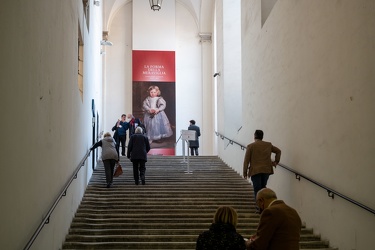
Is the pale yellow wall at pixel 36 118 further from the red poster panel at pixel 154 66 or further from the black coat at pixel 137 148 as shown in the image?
the red poster panel at pixel 154 66

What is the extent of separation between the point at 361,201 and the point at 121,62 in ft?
54.0

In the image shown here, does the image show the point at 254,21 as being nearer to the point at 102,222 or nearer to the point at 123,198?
the point at 123,198

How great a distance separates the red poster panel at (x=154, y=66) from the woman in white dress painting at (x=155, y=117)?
48cm

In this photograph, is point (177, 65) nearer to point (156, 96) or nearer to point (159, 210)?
point (156, 96)

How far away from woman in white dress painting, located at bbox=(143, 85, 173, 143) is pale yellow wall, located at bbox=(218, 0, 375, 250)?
33.9ft

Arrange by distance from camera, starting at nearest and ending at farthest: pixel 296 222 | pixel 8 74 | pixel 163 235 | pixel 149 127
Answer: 1. pixel 8 74
2. pixel 296 222
3. pixel 163 235
4. pixel 149 127

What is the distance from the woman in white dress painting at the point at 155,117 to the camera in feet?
68.1

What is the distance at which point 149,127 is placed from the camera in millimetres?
20688

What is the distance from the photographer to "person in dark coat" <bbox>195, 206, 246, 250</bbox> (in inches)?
147

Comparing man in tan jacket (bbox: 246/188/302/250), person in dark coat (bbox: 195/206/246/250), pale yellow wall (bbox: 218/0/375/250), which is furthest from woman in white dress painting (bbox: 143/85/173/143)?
person in dark coat (bbox: 195/206/246/250)

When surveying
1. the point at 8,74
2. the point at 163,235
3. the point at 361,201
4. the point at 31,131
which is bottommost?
the point at 163,235

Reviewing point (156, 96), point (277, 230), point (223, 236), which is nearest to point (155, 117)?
point (156, 96)


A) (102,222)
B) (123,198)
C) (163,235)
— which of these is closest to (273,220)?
(163,235)

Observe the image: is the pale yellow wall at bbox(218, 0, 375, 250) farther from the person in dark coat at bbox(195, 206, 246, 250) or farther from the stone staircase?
the person in dark coat at bbox(195, 206, 246, 250)
